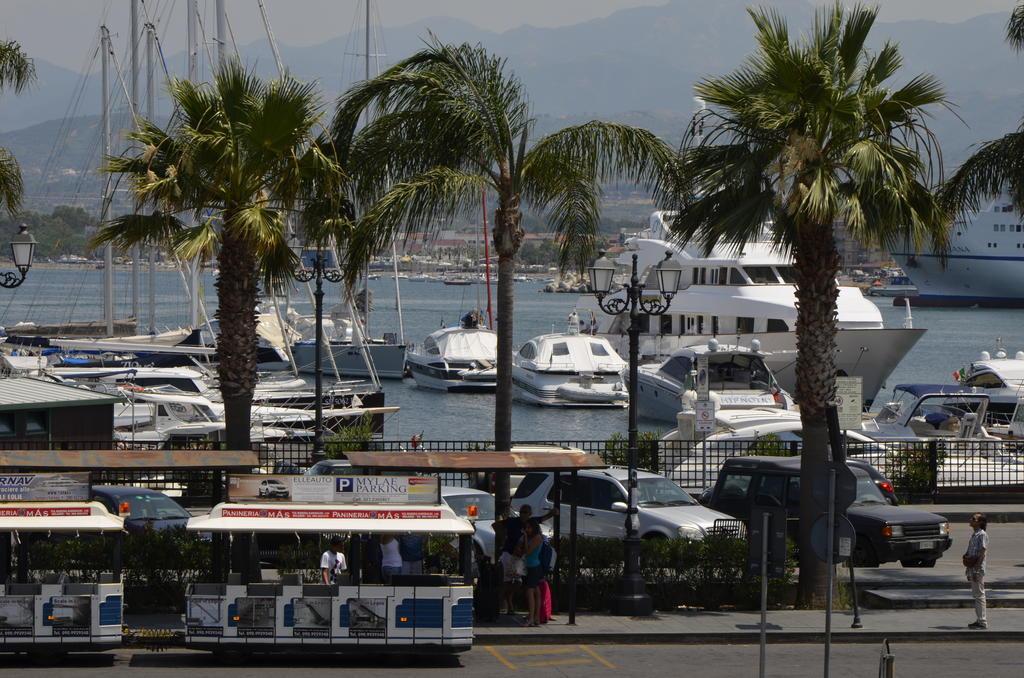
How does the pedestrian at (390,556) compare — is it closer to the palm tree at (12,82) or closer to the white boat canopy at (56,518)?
the white boat canopy at (56,518)

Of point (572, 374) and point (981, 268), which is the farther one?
point (981, 268)

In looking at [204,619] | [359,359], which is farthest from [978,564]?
[359,359]

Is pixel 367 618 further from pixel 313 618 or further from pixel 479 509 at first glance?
pixel 479 509

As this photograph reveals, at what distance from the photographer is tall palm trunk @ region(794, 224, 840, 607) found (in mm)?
18484

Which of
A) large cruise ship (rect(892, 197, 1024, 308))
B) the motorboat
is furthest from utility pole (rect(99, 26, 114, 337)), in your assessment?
large cruise ship (rect(892, 197, 1024, 308))

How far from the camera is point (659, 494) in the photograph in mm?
22266

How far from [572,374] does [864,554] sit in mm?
46100

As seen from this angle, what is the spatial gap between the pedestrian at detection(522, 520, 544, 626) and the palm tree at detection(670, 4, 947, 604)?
3711 millimetres

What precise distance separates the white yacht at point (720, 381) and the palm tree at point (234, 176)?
93.1 feet

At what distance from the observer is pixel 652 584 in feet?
62.3

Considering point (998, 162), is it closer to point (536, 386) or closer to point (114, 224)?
point (114, 224)

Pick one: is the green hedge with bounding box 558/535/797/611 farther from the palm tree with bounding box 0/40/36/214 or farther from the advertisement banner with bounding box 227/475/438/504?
the palm tree with bounding box 0/40/36/214

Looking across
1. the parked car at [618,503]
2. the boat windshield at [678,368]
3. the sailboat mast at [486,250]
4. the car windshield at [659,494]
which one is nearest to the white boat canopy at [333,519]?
the parked car at [618,503]

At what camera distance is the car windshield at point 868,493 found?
22336 mm
